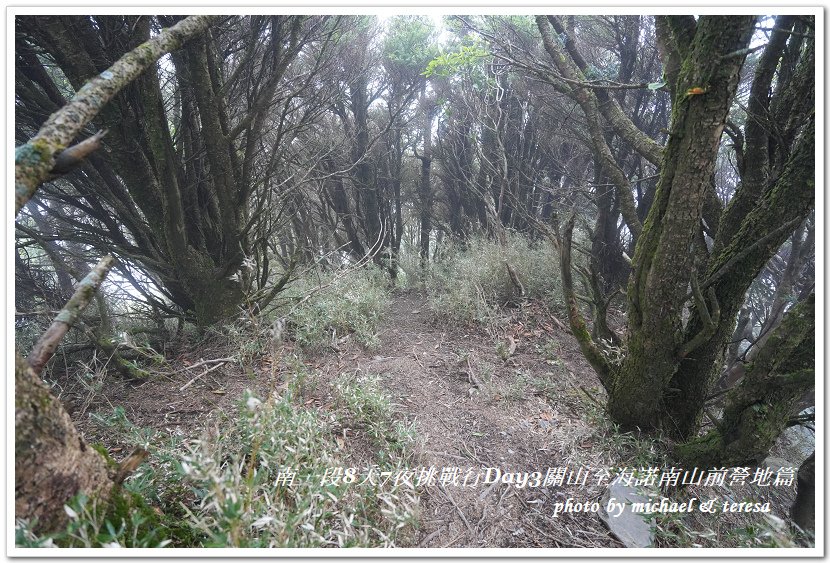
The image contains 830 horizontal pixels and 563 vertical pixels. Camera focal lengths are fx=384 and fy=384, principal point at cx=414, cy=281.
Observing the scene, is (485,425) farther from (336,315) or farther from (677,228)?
(336,315)

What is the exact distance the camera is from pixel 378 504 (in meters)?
1.60

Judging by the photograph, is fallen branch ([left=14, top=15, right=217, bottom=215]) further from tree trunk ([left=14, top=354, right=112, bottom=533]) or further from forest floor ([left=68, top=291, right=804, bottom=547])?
forest floor ([left=68, top=291, right=804, bottom=547])

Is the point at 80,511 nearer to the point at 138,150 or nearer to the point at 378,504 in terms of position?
the point at 378,504

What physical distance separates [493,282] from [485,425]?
2.91m

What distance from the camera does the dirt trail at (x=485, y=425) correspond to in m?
1.68

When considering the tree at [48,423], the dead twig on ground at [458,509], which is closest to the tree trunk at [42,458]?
the tree at [48,423]

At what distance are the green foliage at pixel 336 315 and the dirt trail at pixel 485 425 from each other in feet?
0.76

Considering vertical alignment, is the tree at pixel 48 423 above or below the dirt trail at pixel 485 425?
above

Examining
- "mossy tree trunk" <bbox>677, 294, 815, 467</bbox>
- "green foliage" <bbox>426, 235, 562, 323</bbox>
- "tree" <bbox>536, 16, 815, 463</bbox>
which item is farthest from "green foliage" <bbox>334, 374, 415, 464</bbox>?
"green foliage" <bbox>426, 235, 562, 323</bbox>

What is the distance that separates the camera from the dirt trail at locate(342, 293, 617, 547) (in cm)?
168

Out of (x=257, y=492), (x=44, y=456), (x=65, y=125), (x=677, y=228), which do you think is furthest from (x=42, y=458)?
(x=677, y=228)

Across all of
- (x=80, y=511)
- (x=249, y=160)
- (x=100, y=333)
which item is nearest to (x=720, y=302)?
(x=80, y=511)

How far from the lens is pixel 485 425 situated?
8.20 feet

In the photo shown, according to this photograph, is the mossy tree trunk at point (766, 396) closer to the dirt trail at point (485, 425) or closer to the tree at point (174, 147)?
the dirt trail at point (485, 425)
